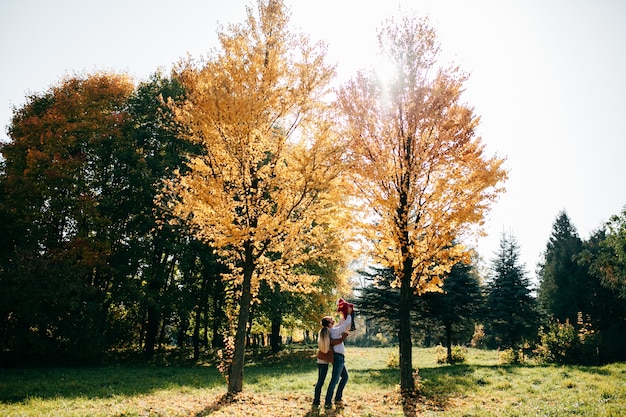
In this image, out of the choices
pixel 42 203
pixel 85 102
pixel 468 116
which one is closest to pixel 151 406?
pixel 468 116

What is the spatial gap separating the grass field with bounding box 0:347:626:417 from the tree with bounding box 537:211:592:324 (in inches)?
1041

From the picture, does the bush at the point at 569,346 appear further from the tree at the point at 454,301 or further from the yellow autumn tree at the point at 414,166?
the yellow autumn tree at the point at 414,166

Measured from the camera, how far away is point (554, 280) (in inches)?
1437

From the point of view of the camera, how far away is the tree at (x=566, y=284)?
34250mm

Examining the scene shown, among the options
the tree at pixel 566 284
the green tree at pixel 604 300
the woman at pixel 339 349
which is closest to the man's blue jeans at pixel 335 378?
the woman at pixel 339 349

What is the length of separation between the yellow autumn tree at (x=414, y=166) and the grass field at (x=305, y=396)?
61.4 inches

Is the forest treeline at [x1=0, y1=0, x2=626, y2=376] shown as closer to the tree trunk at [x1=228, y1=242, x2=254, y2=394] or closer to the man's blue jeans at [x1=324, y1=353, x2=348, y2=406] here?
the tree trunk at [x1=228, y1=242, x2=254, y2=394]

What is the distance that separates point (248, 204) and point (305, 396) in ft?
15.7

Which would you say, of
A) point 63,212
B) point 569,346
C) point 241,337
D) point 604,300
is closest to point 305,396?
point 241,337

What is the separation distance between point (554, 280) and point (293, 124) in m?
38.4

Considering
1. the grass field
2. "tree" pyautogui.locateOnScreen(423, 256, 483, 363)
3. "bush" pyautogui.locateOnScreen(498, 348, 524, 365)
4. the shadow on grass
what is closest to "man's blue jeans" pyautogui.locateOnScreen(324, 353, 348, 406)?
the grass field

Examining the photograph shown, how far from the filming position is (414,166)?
8352 mm

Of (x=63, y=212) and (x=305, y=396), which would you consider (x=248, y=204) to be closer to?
(x=305, y=396)

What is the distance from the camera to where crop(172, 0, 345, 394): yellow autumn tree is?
8070 mm
